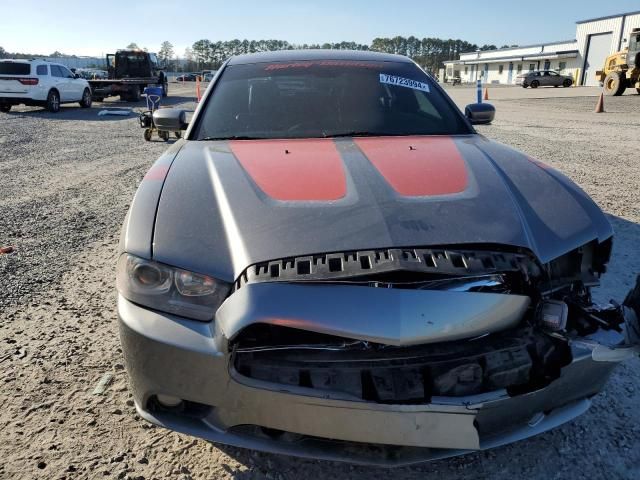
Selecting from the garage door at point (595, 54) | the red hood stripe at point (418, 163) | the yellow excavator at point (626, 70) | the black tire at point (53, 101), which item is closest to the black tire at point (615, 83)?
the yellow excavator at point (626, 70)

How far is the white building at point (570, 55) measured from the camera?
144 ft

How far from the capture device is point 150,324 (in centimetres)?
161

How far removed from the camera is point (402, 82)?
3.25m

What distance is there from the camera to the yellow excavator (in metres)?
22.9

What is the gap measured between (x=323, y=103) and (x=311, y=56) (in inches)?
24.1

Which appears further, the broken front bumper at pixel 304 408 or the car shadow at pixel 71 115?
the car shadow at pixel 71 115

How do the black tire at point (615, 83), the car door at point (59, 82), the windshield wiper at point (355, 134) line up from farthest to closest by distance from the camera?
1. the black tire at point (615, 83)
2. the car door at point (59, 82)
3. the windshield wiper at point (355, 134)

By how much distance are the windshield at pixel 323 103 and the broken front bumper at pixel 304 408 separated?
4.89 feet

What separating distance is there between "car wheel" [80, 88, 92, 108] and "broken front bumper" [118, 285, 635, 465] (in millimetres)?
19247

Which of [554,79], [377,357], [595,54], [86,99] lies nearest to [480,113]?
[377,357]

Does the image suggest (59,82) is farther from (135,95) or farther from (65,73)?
(135,95)

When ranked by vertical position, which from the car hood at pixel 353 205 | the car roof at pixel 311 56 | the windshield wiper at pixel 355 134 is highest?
the car roof at pixel 311 56

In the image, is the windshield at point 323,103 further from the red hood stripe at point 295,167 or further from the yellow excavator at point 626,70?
the yellow excavator at point 626,70

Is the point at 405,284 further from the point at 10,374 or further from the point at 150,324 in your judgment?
the point at 10,374
